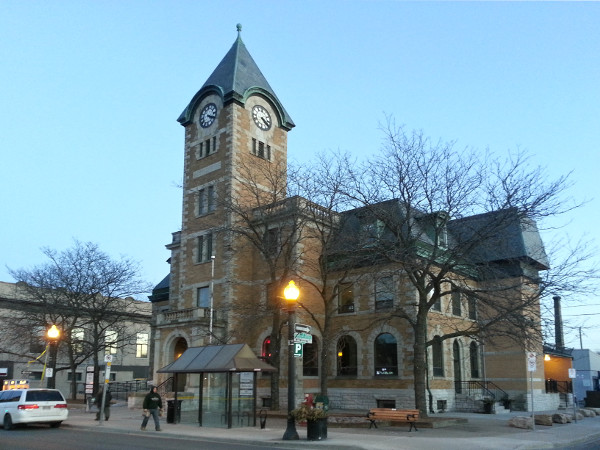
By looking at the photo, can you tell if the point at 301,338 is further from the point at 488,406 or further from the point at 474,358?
the point at 474,358

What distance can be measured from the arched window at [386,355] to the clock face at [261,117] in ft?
58.9

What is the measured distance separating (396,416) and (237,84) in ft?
90.9

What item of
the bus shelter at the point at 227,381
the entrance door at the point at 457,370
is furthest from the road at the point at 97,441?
the entrance door at the point at 457,370

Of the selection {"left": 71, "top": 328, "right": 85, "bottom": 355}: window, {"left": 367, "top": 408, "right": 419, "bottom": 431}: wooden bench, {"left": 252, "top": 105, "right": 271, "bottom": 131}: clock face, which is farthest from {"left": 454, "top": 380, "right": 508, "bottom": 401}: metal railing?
{"left": 71, "top": 328, "right": 85, "bottom": 355}: window

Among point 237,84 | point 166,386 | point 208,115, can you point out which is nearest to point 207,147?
point 208,115

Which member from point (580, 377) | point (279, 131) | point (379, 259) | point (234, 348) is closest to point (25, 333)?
point (279, 131)

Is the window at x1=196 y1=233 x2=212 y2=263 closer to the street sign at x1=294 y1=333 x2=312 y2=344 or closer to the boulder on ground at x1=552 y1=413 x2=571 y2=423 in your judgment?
the street sign at x1=294 y1=333 x2=312 y2=344

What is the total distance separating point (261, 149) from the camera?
43062mm

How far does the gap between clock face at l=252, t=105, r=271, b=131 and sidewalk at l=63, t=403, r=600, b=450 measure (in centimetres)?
2341

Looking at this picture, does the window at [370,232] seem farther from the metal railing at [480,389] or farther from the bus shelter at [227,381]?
the metal railing at [480,389]

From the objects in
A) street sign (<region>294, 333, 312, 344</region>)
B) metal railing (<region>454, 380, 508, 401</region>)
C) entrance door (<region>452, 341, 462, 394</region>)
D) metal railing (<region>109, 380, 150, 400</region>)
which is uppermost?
street sign (<region>294, 333, 312, 344</region>)

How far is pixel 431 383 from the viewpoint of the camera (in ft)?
108

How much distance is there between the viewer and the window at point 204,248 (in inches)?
1580

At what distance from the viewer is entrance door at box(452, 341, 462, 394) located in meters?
36.1
